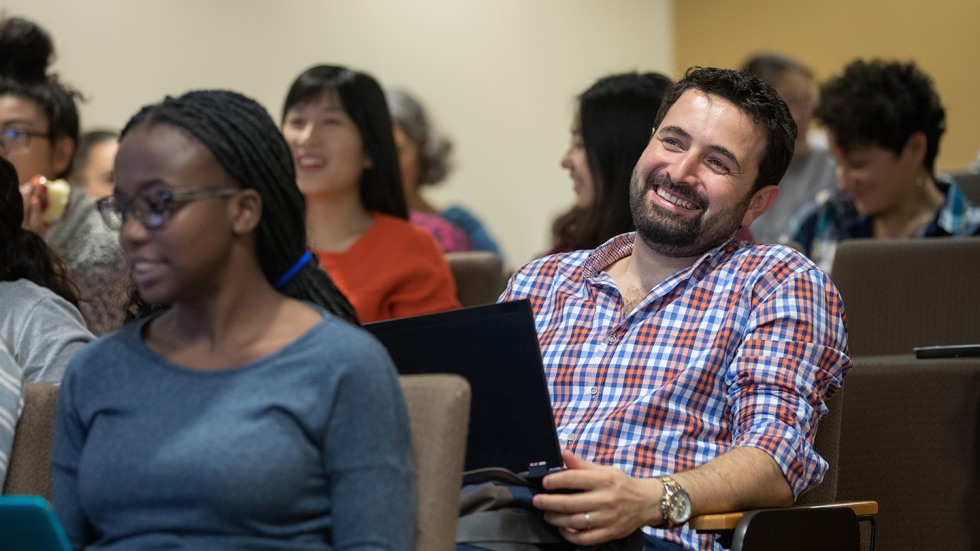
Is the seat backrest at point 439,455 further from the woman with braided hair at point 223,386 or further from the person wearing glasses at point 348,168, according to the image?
the person wearing glasses at point 348,168

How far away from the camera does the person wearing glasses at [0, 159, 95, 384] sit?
2.02 m

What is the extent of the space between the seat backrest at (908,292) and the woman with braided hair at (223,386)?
68.9 inches

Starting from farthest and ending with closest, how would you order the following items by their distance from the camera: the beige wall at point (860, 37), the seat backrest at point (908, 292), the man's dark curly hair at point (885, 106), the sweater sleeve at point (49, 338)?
the beige wall at point (860, 37) < the man's dark curly hair at point (885, 106) < the seat backrest at point (908, 292) < the sweater sleeve at point (49, 338)

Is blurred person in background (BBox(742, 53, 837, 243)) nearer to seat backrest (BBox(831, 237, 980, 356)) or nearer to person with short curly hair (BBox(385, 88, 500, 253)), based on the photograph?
person with short curly hair (BBox(385, 88, 500, 253))

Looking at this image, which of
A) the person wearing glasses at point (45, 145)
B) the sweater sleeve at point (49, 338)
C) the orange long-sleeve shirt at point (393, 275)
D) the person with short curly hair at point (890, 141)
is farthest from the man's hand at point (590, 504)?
the person with short curly hair at point (890, 141)

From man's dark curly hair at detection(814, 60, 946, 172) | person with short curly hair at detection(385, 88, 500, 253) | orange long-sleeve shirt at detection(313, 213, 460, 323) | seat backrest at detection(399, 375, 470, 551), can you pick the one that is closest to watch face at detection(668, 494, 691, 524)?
seat backrest at detection(399, 375, 470, 551)

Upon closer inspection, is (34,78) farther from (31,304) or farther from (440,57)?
(440,57)

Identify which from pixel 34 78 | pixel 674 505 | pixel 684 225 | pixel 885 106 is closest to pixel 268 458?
pixel 674 505

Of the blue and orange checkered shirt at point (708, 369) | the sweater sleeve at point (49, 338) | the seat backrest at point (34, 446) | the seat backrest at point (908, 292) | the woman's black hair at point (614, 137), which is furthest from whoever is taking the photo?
the woman's black hair at point (614, 137)

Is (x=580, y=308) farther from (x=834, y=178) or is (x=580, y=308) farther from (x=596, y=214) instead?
(x=834, y=178)

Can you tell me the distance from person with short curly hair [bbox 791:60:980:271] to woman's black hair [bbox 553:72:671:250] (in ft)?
2.98

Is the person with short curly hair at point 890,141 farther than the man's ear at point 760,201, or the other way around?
the person with short curly hair at point 890,141

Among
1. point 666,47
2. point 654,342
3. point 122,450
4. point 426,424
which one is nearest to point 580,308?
point 654,342

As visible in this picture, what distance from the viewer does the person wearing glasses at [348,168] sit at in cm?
342
